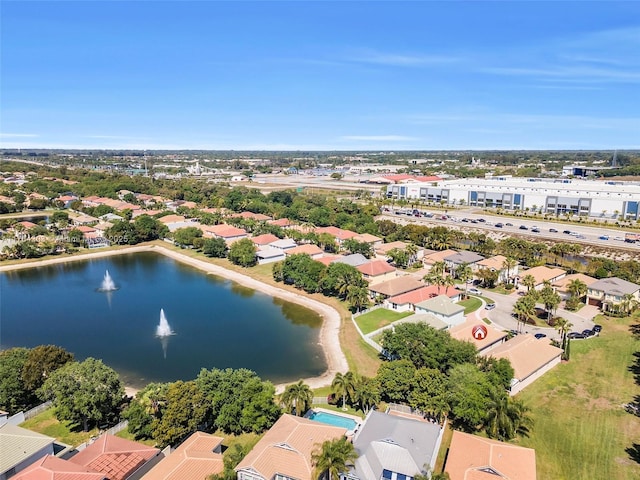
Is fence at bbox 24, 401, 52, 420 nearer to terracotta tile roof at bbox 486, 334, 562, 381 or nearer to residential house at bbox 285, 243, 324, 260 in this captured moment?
terracotta tile roof at bbox 486, 334, 562, 381

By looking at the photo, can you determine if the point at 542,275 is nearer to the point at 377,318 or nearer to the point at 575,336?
the point at 575,336

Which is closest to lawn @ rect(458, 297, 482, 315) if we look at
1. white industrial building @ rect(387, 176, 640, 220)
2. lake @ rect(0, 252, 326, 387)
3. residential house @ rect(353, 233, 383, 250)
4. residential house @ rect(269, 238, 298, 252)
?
lake @ rect(0, 252, 326, 387)

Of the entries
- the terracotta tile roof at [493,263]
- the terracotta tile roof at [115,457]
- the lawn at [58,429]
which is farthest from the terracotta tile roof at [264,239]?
the terracotta tile roof at [115,457]

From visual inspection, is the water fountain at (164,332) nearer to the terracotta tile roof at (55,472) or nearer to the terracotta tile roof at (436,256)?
the terracotta tile roof at (55,472)

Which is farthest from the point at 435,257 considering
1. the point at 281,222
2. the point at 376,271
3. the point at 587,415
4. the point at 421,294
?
the point at 281,222

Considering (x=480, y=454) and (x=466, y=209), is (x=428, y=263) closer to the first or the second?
(x=480, y=454)
